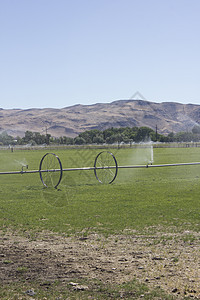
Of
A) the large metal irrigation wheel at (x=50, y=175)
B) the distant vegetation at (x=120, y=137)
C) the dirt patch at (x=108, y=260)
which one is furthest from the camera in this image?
the distant vegetation at (x=120, y=137)

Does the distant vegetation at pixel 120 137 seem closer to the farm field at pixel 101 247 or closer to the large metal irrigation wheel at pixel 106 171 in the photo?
the large metal irrigation wheel at pixel 106 171

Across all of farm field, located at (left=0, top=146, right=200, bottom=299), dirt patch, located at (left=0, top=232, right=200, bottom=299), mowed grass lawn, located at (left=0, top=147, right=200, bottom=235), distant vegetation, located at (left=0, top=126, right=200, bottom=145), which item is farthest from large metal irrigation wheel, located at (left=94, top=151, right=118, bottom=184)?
distant vegetation, located at (left=0, top=126, right=200, bottom=145)

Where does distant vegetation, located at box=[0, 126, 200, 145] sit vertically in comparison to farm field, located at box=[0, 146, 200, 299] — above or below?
above

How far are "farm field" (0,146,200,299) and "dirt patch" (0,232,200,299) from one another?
16 mm

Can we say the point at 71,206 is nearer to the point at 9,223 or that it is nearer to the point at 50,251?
the point at 9,223

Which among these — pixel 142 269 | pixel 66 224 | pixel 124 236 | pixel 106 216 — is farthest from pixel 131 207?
pixel 142 269

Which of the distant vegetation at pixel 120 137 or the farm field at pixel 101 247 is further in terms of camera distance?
the distant vegetation at pixel 120 137

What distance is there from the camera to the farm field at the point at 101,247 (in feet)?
20.4

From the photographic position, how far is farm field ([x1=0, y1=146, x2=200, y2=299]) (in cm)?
621

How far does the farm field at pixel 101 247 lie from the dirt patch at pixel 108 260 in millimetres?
16

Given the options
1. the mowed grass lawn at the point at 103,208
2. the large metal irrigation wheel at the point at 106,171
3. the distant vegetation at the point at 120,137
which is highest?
the distant vegetation at the point at 120,137

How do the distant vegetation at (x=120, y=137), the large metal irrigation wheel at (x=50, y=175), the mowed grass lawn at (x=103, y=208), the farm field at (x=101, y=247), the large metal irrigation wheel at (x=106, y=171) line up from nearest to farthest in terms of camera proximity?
the farm field at (x=101, y=247), the mowed grass lawn at (x=103, y=208), the large metal irrigation wheel at (x=50, y=175), the large metal irrigation wheel at (x=106, y=171), the distant vegetation at (x=120, y=137)

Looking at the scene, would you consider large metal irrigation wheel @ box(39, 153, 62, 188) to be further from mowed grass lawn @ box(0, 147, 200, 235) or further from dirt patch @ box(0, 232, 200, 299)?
dirt patch @ box(0, 232, 200, 299)

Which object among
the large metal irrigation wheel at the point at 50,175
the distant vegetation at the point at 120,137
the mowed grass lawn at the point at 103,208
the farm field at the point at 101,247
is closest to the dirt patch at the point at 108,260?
the farm field at the point at 101,247
